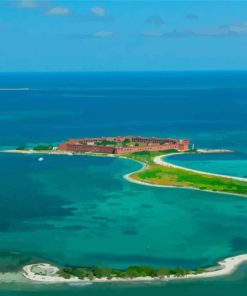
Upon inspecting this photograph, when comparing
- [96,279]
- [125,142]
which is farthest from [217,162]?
[96,279]

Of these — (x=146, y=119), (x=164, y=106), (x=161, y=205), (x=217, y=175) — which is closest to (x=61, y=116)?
(x=146, y=119)

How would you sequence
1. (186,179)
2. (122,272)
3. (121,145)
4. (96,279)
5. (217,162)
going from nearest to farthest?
(96,279) → (122,272) → (186,179) → (217,162) → (121,145)

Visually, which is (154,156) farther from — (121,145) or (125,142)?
(125,142)

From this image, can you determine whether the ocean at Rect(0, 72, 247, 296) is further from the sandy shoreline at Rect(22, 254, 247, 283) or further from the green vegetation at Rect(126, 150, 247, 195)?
the green vegetation at Rect(126, 150, 247, 195)

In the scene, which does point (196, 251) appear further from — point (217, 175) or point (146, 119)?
point (146, 119)

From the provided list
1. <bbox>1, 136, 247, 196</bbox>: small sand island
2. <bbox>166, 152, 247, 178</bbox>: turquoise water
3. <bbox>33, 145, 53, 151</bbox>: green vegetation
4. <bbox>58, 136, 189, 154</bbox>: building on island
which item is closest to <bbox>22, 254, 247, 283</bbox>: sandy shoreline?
<bbox>1, 136, 247, 196</bbox>: small sand island

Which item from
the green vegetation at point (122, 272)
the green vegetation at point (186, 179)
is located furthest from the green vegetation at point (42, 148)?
the green vegetation at point (122, 272)
